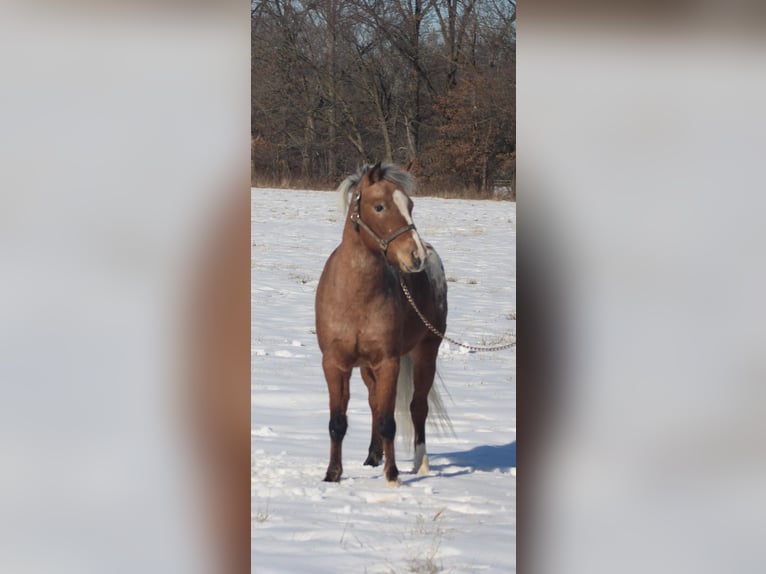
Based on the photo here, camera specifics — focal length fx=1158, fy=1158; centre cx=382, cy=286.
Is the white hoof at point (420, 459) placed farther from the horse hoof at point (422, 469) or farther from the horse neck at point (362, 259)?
the horse neck at point (362, 259)

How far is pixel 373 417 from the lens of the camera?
186 inches

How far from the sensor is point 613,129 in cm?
480

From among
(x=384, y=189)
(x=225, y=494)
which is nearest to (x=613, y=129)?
(x=384, y=189)

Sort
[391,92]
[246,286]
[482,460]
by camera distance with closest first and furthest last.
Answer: [246,286] < [482,460] < [391,92]

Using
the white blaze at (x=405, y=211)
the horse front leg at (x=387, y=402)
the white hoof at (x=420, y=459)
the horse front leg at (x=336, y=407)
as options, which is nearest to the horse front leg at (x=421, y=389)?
the white hoof at (x=420, y=459)

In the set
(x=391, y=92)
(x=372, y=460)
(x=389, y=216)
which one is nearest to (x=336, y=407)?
(x=372, y=460)

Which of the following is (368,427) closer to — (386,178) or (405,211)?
(405,211)

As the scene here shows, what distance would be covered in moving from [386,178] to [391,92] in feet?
1.34

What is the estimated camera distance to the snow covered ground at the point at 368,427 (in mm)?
4605

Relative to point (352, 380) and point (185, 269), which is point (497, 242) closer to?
point (352, 380)

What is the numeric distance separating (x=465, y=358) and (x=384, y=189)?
2.53 feet

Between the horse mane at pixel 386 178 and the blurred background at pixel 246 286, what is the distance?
128 mm

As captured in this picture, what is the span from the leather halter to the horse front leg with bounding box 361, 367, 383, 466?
0.50 meters

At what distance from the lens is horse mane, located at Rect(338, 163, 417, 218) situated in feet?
15.4
